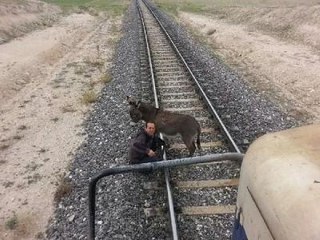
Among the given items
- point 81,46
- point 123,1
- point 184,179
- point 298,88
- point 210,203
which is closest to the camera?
point 210,203

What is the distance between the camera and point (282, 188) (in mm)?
2730

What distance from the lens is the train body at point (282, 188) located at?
8.02 feet

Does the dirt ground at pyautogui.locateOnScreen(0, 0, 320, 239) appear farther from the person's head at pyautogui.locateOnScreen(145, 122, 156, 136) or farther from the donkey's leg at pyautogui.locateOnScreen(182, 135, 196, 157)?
the donkey's leg at pyautogui.locateOnScreen(182, 135, 196, 157)

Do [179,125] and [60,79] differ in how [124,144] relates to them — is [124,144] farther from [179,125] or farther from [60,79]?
[60,79]

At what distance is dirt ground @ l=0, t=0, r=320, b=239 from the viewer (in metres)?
8.08

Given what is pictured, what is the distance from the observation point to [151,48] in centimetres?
1931

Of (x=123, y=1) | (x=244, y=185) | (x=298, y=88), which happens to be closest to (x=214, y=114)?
(x=298, y=88)

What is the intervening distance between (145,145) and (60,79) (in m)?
9.42

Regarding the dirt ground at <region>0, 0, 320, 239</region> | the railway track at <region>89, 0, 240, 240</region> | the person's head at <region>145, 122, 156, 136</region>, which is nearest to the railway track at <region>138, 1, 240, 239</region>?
the railway track at <region>89, 0, 240, 240</region>

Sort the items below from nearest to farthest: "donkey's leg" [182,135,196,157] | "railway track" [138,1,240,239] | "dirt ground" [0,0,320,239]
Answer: "railway track" [138,1,240,239]
"donkey's leg" [182,135,196,157]
"dirt ground" [0,0,320,239]

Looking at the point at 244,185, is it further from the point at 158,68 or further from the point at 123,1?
the point at 123,1

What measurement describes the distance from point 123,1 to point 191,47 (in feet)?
132

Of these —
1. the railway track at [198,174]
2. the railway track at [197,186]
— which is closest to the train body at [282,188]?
the railway track at [197,186]

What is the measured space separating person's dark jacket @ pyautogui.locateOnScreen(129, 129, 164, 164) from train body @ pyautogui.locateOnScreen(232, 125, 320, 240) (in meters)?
4.02
